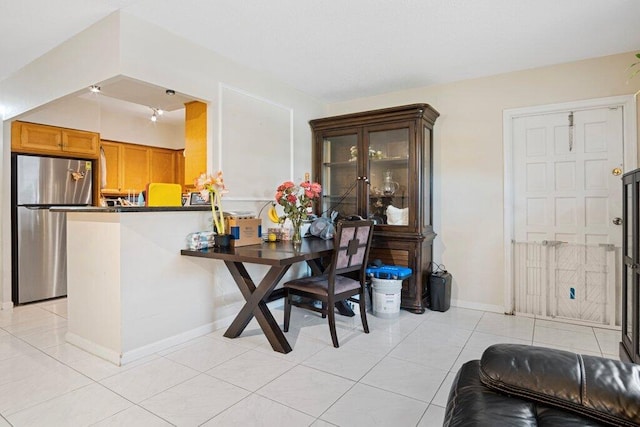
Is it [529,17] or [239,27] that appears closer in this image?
[529,17]

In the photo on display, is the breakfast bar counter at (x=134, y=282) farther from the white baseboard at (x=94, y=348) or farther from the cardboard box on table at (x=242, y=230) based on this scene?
the cardboard box on table at (x=242, y=230)

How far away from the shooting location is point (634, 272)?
2082 millimetres

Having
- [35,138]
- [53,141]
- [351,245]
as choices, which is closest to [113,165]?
[53,141]

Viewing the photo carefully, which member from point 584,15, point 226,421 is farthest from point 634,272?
point 226,421

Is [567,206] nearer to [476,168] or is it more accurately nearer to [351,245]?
[476,168]

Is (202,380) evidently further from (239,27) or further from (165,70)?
(239,27)

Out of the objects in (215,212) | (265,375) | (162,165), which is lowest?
(265,375)

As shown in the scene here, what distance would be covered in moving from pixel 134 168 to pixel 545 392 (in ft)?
18.4

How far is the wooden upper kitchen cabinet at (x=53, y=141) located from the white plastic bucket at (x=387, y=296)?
152 inches

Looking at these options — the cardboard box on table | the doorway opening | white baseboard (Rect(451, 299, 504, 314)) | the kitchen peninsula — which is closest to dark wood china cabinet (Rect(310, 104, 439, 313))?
white baseboard (Rect(451, 299, 504, 314))

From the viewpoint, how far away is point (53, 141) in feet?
13.7

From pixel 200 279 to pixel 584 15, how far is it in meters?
3.47

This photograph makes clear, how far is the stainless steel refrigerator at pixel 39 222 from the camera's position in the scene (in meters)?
3.88

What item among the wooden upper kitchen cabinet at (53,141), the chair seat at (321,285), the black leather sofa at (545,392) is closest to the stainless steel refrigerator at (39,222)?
the wooden upper kitchen cabinet at (53,141)
